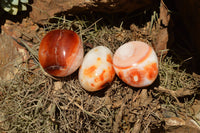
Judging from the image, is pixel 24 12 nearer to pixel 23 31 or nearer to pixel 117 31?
pixel 23 31

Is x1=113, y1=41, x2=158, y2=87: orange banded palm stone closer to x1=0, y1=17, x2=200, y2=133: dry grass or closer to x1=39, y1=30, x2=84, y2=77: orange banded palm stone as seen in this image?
x1=0, y1=17, x2=200, y2=133: dry grass

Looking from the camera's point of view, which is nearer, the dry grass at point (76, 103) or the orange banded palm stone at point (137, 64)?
the orange banded palm stone at point (137, 64)

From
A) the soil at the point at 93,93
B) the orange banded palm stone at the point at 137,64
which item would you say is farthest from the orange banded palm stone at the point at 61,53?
the orange banded palm stone at the point at 137,64

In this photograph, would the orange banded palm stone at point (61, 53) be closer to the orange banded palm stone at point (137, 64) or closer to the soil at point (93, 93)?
the soil at point (93, 93)

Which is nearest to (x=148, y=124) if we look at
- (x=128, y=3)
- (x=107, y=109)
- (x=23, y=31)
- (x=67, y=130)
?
(x=107, y=109)

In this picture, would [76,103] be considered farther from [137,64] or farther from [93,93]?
[137,64]

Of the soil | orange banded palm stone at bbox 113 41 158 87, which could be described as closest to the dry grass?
the soil
